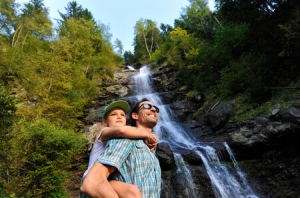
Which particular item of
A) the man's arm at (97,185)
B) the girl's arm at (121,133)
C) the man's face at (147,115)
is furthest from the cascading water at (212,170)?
the man's arm at (97,185)

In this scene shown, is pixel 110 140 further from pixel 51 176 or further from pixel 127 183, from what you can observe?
pixel 51 176

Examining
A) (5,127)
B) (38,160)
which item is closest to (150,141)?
(5,127)

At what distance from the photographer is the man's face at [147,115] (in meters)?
1.96

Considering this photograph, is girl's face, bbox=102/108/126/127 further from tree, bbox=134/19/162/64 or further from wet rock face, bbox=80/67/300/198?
tree, bbox=134/19/162/64

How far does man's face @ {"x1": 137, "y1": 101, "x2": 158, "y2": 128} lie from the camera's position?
6.43 ft

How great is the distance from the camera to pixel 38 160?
808cm

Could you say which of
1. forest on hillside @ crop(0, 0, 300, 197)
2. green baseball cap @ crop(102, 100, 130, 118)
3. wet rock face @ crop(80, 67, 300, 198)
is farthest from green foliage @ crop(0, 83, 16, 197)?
green baseball cap @ crop(102, 100, 130, 118)

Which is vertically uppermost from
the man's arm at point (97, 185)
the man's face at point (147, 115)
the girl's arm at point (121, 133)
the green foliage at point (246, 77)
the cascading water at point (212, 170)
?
the green foliage at point (246, 77)

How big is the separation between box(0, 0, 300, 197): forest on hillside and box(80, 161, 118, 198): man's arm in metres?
7.53

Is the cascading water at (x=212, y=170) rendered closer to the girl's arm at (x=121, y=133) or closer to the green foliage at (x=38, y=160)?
the green foliage at (x=38, y=160)

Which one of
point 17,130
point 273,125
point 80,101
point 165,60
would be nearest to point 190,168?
point 273,125

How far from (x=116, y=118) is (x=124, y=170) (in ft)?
1.76

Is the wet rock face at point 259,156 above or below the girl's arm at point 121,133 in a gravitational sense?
below

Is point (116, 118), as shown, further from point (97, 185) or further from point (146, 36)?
point (146, 36)
